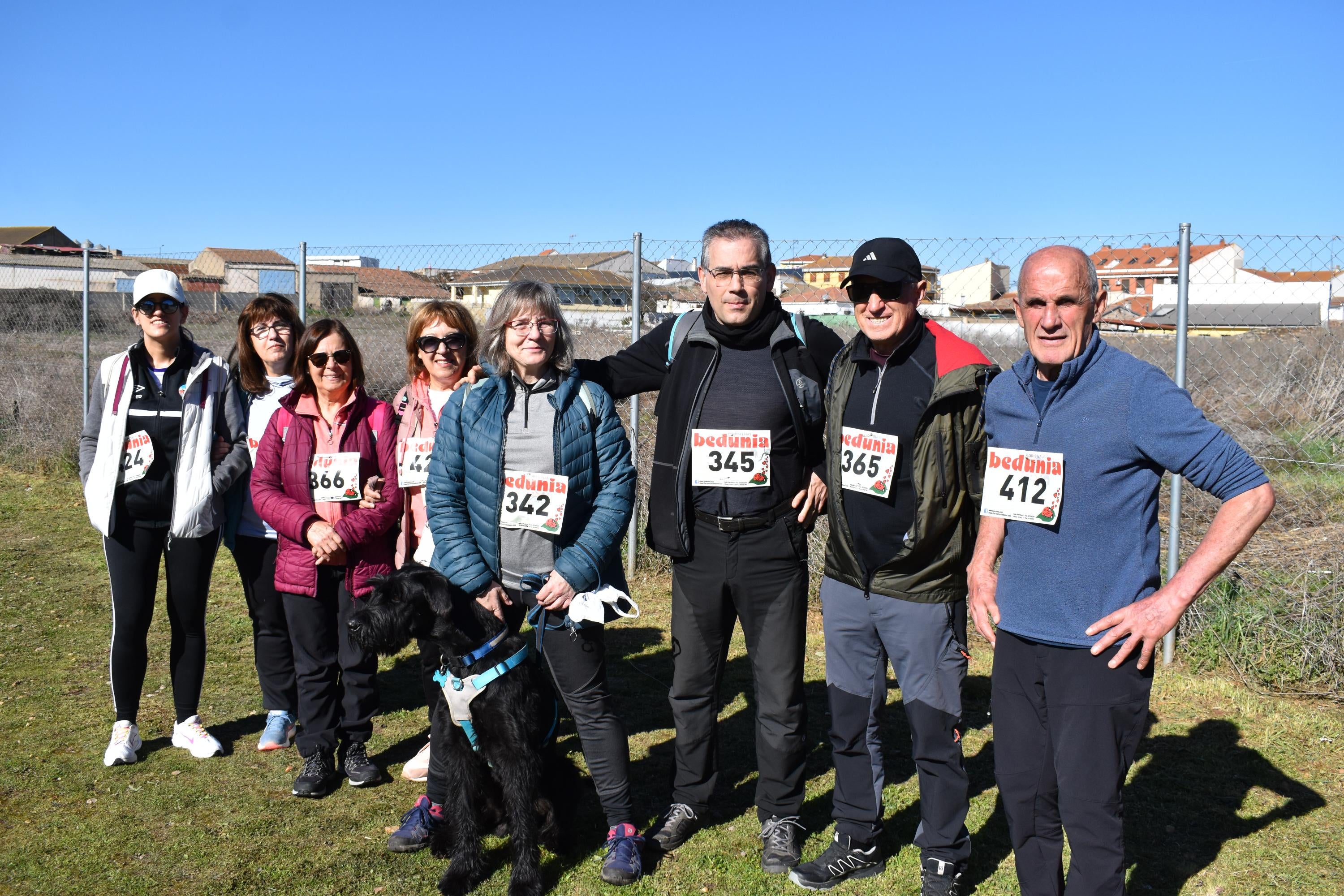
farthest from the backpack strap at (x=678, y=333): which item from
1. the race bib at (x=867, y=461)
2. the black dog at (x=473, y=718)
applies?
the black dog at (x=473, y=718)

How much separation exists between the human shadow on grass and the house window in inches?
280

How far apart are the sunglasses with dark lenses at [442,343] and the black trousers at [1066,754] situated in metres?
2.44

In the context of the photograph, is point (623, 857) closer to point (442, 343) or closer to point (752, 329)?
point (752, 329)

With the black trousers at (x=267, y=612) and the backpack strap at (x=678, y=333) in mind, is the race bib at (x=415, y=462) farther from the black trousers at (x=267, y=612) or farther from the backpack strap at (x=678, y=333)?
the backpack strap at (x=678, y=333)

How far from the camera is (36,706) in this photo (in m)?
4.80

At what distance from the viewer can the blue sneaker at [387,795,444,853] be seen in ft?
Result: 11.6

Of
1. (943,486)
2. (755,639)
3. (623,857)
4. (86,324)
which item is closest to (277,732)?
(623,857)

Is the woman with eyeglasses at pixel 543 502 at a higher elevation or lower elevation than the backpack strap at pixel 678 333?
lower

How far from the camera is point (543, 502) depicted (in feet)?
10.7

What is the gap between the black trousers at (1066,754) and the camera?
2.46m

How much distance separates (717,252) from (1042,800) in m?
2.03

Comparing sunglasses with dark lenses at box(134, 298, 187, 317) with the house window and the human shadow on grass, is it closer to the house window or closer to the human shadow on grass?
the house window

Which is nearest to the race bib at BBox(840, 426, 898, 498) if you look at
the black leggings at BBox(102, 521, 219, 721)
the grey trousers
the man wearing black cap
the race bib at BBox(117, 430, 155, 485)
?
the man wearing black cap

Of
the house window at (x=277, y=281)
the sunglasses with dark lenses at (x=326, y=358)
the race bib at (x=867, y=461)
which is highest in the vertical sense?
the house window at (x=277, y=281)
